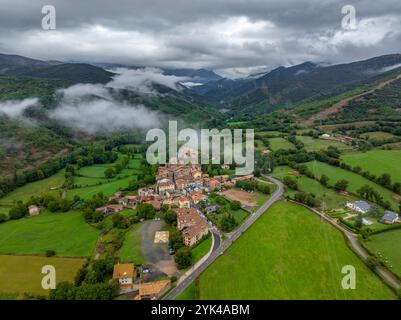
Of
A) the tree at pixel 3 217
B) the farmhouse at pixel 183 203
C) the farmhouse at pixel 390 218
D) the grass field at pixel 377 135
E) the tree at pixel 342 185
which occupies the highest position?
the grass field at pixel 377 135

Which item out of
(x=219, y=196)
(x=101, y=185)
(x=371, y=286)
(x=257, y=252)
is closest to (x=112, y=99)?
(x=101, y=185)

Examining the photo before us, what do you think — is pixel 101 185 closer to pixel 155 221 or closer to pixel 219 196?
pixel 155 221

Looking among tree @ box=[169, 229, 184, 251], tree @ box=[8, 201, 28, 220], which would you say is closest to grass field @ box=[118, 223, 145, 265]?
tree @ box=[169, 229, 184, 251]

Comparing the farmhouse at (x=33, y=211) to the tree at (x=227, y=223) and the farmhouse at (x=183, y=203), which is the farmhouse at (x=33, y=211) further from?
the tree at (x=227, y=223)

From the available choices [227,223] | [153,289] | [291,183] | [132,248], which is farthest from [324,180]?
[153,289]

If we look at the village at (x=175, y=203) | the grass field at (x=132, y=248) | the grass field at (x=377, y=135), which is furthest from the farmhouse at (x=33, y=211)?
the grass field at (x=377, y=135)

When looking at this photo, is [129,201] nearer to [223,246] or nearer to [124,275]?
[223,246]
